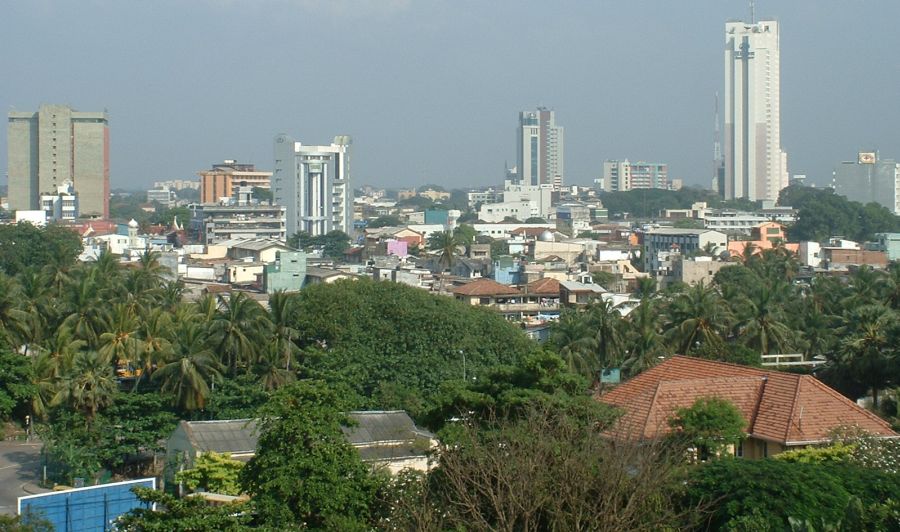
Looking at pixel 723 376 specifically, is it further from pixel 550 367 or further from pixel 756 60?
pixel 756 60

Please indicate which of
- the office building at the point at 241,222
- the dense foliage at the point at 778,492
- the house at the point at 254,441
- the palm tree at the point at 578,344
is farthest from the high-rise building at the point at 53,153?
the dense foliage at the point at 778,492

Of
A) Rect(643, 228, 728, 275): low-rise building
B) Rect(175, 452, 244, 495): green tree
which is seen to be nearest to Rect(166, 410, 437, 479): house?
Rect(175, 452, 244, 495): green tree

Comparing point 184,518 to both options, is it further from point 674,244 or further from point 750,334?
point 674,244

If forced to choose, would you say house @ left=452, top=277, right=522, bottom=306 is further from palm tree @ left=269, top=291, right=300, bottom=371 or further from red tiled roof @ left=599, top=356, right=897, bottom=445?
red tiled roof @ left=599, top=356, right=897, bottom=445

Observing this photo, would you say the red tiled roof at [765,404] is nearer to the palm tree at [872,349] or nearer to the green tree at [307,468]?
the green tree at [307,468]

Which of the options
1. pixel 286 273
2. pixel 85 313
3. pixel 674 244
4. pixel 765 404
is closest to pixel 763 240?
pixel 674 244
